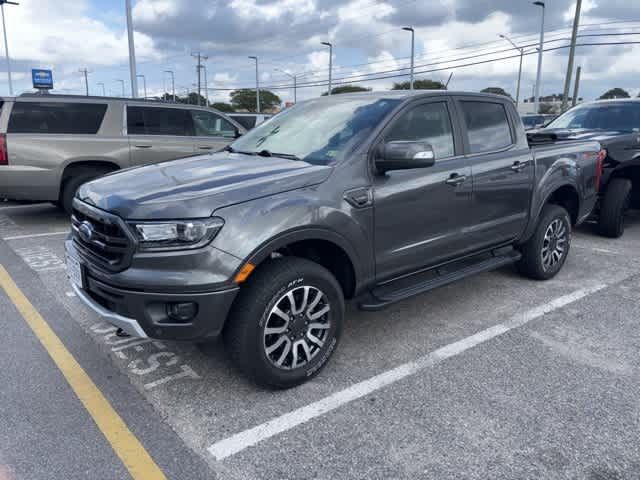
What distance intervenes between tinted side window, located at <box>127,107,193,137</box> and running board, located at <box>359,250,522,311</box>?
5.89m

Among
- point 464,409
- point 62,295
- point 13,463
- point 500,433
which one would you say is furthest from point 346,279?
A: point 62,295

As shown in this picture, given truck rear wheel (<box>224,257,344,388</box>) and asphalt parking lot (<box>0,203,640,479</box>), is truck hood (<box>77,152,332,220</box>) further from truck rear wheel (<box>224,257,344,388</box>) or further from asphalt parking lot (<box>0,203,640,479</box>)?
asphalt parking lot (<box>0,203,640,479</box>)

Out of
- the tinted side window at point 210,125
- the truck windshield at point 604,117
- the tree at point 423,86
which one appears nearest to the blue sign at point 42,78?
the tree at point 423,86

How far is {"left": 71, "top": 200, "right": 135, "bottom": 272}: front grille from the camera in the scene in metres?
2.75

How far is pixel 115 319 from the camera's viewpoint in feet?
9.33

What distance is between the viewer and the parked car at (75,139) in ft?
23.0

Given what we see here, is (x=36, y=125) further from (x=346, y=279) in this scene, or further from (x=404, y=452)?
Result: (x=404, y=452)

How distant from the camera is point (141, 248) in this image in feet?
8.86

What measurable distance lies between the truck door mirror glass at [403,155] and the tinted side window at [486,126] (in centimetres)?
111

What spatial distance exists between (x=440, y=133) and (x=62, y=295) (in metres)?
3.61

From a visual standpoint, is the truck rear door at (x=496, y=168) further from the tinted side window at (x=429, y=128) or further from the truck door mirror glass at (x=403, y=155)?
the truck door mirror glass at (x=403, y=155)

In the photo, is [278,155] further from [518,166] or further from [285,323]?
[518,166]

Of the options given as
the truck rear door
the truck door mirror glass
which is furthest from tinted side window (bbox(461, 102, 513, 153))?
the truck door mirror glass

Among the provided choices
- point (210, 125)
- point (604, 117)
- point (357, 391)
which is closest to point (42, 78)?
point (210, 125)
